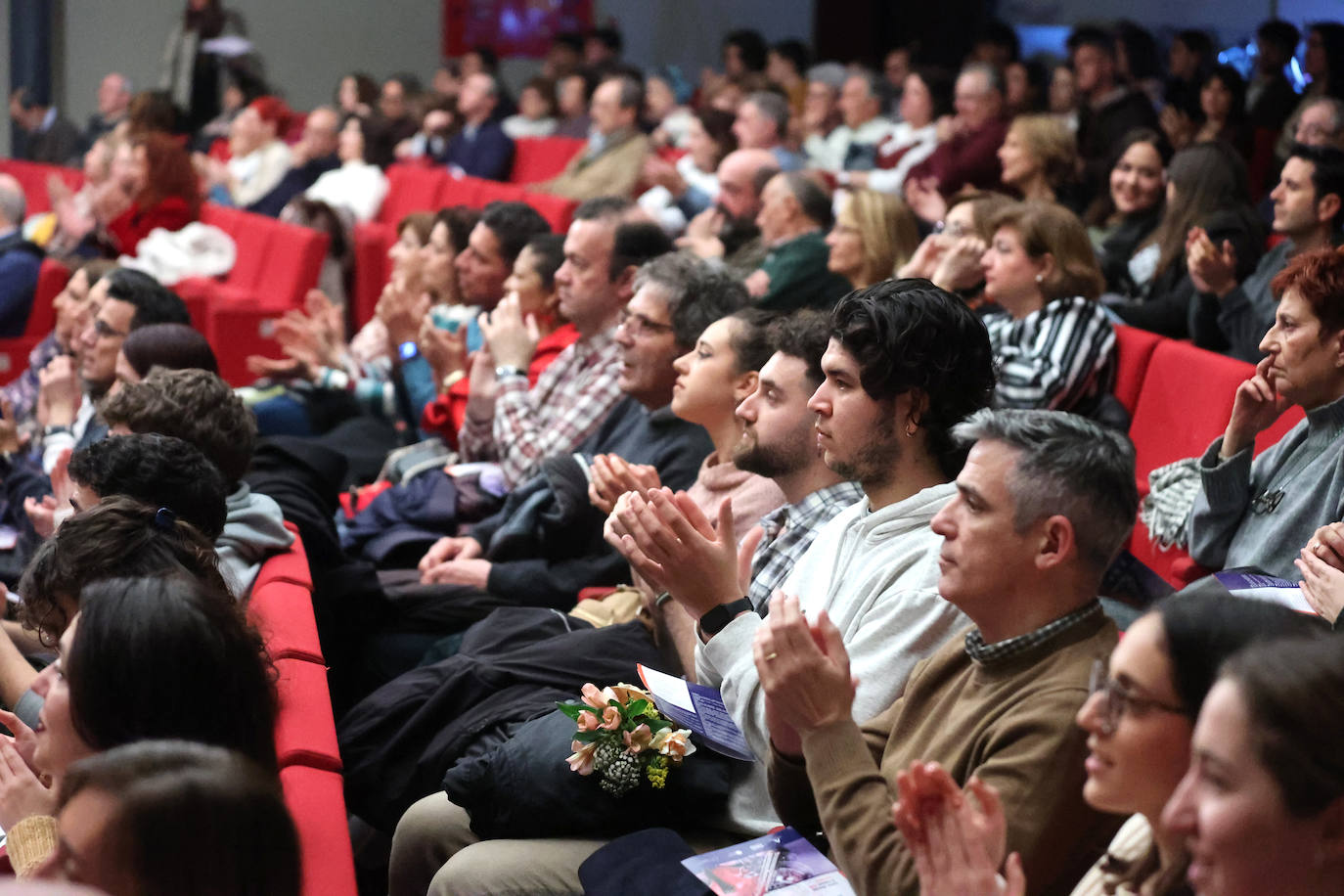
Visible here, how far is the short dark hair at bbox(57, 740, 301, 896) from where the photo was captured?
4.00ft

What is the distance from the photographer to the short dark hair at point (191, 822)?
1218 millimetres

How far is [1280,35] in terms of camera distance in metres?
7.05

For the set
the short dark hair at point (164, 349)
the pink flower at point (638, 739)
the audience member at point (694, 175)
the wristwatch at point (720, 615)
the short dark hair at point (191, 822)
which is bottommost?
the audience member at point (694, 175)

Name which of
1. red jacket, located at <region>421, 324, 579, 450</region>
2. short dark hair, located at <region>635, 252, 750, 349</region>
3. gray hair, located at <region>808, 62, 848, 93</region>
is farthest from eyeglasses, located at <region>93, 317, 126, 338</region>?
gray hair, located at <region>808, 62, 848, 93</region>

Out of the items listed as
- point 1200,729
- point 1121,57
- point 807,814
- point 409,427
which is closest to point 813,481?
point 807,814

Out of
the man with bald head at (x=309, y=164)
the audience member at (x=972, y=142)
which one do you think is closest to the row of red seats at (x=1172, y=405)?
the audience member at (x=972, y=142)

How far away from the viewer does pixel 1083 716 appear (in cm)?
136

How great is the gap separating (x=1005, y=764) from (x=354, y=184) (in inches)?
279

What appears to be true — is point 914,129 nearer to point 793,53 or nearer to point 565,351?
point 793,53

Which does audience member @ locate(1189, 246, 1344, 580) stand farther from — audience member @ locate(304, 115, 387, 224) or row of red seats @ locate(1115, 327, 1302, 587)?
audience member @ locate(304, 115, 387, 224)

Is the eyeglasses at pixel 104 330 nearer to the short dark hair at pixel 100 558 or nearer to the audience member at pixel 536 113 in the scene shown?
the short dark hair at pixel 100 558

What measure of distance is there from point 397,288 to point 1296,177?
105 inches

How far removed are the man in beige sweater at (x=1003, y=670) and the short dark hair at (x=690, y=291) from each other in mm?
1580

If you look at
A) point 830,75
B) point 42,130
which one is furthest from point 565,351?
point 42,130
